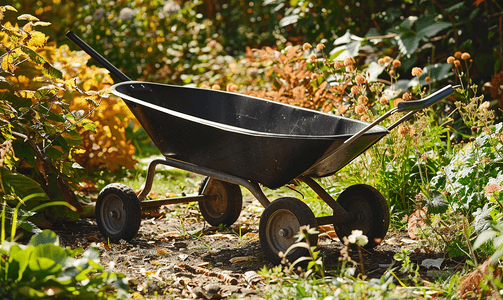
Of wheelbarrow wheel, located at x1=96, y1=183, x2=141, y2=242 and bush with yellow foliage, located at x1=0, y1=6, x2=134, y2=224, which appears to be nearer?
bush with yellow foliage, located at x1=0, y1=6, x2=134, y2=224

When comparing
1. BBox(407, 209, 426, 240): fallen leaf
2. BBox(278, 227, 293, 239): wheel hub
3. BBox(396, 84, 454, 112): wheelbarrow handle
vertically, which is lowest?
BBox(407, 209, 426, 240): fallen leaf

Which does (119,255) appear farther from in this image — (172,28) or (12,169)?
(172,28)

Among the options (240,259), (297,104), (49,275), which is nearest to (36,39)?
(49,275)

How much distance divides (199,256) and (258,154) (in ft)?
2.05

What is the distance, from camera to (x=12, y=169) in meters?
2.28

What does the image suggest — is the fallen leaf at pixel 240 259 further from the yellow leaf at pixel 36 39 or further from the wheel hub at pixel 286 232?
the yellow leaf at pixel 36 39

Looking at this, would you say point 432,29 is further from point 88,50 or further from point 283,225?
point 88,50

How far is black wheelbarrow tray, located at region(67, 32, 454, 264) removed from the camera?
200cm

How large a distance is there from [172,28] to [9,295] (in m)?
5.09

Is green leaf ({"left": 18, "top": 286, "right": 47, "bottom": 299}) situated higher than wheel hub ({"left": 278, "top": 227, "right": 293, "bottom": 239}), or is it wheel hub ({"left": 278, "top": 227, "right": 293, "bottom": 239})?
green leaf ({"left": 18, "top": 286, "right": 47, "bottom": 299})

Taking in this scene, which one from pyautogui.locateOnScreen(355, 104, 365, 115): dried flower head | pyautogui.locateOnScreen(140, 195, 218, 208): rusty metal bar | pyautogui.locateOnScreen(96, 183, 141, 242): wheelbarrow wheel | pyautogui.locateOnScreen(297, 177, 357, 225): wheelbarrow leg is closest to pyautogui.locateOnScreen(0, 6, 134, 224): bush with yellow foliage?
pyautogui.locateOnScreen(96, 183, 141, 242): wheelbarrow wheel

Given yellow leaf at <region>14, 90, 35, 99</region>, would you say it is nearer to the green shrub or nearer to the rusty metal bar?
the rusty metal bar

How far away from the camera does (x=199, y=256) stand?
2338 millimetres

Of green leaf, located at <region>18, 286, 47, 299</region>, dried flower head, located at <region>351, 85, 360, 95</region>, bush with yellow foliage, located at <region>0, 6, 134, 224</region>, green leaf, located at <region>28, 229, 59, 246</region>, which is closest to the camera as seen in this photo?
green leaf, located at <region>18, 286, 47, 299</region>
